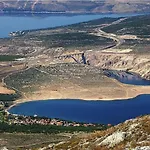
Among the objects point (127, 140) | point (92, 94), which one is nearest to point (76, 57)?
point (92, 94)

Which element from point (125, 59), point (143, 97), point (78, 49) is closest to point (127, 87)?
point (143, 97)

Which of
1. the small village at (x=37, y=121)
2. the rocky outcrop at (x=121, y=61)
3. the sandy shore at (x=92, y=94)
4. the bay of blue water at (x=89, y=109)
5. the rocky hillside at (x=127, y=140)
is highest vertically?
the rocky hillside at (x=127, y=140)

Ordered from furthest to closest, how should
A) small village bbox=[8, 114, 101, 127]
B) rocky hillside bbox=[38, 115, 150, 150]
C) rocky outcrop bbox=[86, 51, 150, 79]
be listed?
1. rocky outcrop bbox=[86, 51, 150, 79]
2. small village bbox=[8, 114, 101, 127]
3. rocky hillside bbox=[38, 115, 150, 150]

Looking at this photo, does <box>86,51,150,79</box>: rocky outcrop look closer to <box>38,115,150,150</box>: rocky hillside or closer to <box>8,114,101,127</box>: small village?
<box>8,114,101,127</box>: small village

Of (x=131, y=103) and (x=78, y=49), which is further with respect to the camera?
(x=78, y=49)

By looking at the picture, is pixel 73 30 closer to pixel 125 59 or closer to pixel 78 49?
pixel 78 49

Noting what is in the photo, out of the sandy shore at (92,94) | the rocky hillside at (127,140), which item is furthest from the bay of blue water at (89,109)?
the rocky hillside at (127,140)

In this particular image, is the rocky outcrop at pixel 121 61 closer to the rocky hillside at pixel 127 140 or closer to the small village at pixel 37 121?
the small village at pixel 37 121

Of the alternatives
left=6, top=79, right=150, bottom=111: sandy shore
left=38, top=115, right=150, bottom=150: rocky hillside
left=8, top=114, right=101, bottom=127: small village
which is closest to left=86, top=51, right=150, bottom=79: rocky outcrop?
left=6, top=79, right=150, bottom=111: sandy shore
